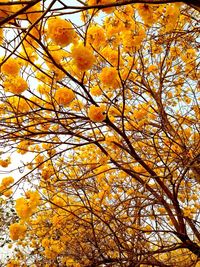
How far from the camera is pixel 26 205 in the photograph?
2.43m

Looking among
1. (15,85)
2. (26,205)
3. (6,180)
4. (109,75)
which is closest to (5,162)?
(6,180)

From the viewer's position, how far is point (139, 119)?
337cm

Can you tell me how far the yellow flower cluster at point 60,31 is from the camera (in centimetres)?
160

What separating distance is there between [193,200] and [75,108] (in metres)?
2.16

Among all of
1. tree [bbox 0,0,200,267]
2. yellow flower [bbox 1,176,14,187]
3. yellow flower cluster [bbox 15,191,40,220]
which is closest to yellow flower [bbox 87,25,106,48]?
tree [bbox 0,0,200,267]

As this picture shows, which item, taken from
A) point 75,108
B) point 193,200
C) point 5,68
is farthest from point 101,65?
point 193,200

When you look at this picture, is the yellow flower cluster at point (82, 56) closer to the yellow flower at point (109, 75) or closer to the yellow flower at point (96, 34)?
the yellow flower at point (109, 75)

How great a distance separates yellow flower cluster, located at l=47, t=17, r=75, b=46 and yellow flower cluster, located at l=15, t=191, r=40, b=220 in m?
1.28

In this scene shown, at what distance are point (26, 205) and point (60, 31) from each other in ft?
4.45

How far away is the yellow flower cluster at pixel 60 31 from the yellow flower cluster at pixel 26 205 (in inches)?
50.2

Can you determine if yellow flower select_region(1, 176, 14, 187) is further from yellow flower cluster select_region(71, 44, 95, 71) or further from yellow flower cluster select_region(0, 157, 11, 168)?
yellow flower cluster select_region(71, 44, 95, 71)

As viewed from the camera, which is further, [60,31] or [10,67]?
[10,67]

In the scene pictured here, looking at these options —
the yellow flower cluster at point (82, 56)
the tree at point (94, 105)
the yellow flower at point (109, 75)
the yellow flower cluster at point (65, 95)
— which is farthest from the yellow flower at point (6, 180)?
the yellow flower cluster at point (82, 56)

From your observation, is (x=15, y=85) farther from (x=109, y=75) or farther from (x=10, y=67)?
(x=109, y=75)
